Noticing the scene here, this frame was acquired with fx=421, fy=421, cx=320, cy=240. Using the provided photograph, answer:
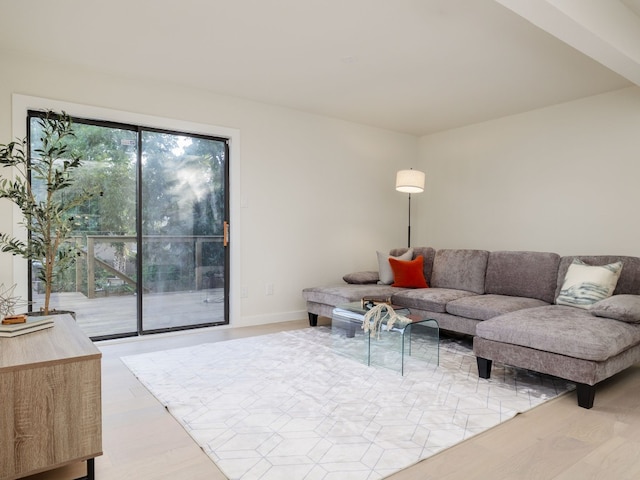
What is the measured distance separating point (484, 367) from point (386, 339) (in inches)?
33.3

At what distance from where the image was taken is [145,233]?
4117mm

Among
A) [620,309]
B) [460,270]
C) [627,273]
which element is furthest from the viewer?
[460,270]

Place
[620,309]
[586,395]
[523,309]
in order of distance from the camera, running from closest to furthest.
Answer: [586,395], [620,309], [523,309]

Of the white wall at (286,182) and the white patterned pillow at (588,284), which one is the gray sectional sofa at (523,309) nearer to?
the white patterned pillow at (588,284)

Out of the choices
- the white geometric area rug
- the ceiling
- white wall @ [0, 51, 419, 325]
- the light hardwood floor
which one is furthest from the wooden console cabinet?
white wall @ [0, 51, 419, 325]

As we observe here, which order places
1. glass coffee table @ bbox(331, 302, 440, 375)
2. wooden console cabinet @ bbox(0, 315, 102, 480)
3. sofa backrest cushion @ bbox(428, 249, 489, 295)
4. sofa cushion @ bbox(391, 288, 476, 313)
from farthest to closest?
sofa backrest cushion @ bbox(428, 249, 489, 295) → sofa cushion @ bbox(391, 288, 476, 313) → glass coffee table @ bbox(331, 302, 440, 375) → wooden console cabinet @ bbox(0, 315, 102, 480)

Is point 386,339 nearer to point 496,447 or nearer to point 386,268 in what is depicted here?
point 386,268

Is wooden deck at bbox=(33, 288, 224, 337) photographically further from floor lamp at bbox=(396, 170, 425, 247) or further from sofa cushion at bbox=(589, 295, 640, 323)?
sofa cushion at bbox=(589, 295, 640, 323)

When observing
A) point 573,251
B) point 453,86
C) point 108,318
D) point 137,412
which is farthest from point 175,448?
point 573,251

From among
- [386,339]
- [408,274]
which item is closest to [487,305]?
[386,339]

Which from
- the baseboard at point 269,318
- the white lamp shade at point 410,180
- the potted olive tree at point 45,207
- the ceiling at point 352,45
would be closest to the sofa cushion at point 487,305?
the white lamp shade at point 410,180

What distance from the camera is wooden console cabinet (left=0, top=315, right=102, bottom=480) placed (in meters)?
1.58

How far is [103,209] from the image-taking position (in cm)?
391

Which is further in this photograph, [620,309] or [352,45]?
[352,45]
